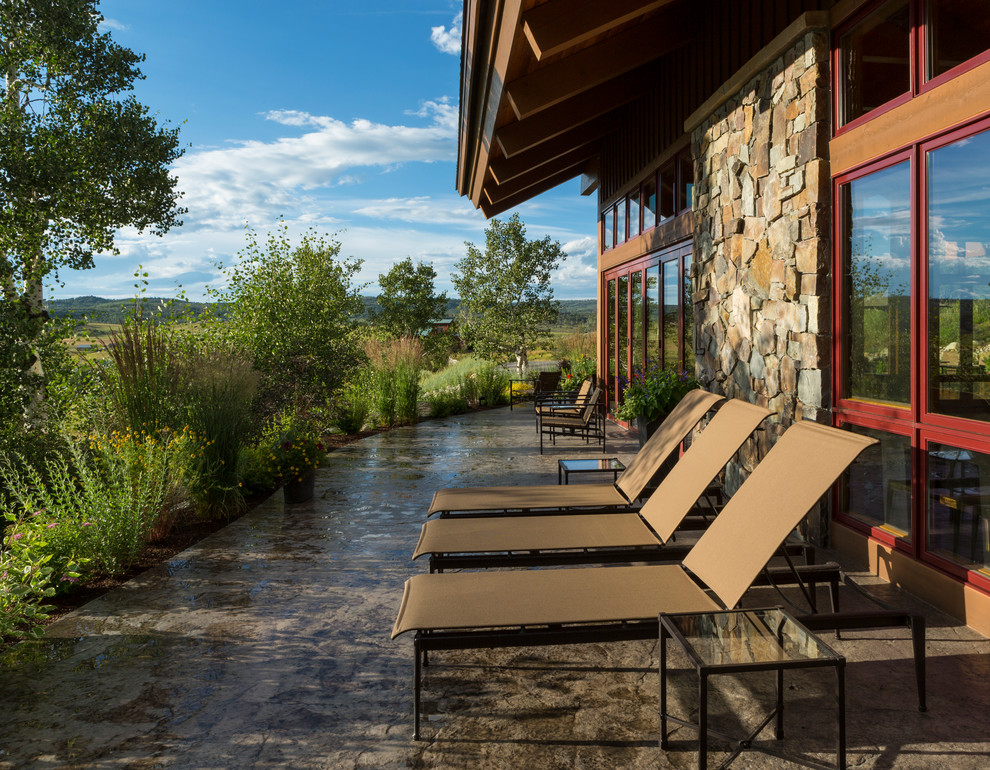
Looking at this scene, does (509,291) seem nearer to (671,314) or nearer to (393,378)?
(393,378)

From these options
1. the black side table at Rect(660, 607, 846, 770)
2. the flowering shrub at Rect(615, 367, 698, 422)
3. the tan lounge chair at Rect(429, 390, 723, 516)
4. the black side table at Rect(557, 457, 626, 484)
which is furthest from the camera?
the flowering shrub at Rect(615, 367, 698, 422)

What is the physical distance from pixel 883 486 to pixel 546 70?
4.48 m

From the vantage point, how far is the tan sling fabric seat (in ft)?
8.30

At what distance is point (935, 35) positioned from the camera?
3480 mm

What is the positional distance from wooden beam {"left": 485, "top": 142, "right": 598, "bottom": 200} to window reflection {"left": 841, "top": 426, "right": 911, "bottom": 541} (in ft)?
27.8

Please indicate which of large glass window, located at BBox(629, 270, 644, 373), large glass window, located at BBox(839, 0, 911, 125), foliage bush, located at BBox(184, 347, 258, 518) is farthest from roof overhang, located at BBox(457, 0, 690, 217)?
foliage bush, located at BBox(184, 347, 258, 518)

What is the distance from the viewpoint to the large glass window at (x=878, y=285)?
3.78 m

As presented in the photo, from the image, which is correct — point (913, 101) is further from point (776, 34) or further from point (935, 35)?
point (776, 34)

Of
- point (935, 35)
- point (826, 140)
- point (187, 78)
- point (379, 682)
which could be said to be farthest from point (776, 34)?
point (187, 78)

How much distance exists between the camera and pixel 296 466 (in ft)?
21.4

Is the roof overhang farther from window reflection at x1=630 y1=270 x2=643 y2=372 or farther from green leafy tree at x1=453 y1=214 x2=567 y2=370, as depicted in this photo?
green leafy tree at x1=453 y1=214 x2=567 y2=370

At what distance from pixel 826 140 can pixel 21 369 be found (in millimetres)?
6425

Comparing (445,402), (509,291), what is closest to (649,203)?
(445,402)

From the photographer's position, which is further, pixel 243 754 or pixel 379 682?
pixel 379 682
